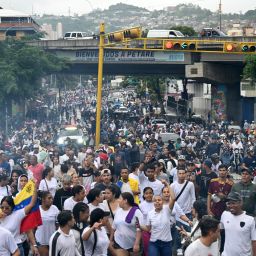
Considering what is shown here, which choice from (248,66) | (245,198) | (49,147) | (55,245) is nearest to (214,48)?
(248,66)

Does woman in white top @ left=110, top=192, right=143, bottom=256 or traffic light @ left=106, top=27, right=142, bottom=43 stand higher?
traffic light @ left=106, top=27, right=142, bottom=43

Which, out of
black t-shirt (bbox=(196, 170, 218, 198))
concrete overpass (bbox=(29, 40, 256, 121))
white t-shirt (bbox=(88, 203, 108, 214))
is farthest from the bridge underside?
white t-shirt (bbox=(88, 203, 108, 214))

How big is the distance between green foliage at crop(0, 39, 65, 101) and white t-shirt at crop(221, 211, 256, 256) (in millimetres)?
43313

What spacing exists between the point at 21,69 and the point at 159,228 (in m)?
46.0

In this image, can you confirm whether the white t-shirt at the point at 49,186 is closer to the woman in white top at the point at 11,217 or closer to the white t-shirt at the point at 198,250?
the woman in white top at the point at 11,217

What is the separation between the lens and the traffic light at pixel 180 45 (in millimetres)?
31109

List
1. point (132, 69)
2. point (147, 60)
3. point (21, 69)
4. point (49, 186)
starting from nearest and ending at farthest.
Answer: point (49, 186)
point (21, 69)
point (147, 60)
point (132, 69)

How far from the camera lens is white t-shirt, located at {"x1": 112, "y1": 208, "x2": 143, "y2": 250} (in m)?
13.2

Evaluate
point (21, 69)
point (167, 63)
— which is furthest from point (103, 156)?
point (167, 63)

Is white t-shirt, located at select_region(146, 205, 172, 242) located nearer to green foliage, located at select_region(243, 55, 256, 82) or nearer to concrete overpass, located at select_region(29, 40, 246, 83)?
green foliage, located at select_region(243, 55, 256, 82)

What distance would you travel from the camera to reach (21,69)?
58656mm

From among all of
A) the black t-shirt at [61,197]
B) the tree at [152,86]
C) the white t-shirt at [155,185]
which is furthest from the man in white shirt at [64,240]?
the tree at [152,86]

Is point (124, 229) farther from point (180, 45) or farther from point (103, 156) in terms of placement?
point (180, 45)

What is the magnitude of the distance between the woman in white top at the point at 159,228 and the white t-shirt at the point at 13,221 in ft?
5.75
